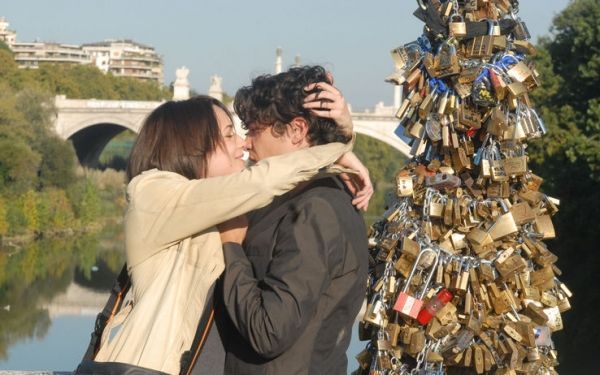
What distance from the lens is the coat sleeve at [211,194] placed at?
2014 millimetres

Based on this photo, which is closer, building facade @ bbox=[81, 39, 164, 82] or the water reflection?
the water reflection

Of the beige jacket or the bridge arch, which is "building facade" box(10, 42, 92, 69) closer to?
the bridge arch

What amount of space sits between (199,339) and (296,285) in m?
0.20

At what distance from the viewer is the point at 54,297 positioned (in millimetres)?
19234

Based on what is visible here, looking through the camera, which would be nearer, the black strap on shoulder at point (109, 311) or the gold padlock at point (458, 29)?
the black strap on shoulder at point (109, 311)

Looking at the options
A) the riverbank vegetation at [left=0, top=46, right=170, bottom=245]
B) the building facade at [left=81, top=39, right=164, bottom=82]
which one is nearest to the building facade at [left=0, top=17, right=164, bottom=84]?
the building facade at [left=81, top=39, right=164, bottom=82]

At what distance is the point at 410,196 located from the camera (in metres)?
3.43

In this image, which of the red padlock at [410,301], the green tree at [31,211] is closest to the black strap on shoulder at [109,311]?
the red padlock at [410,301]

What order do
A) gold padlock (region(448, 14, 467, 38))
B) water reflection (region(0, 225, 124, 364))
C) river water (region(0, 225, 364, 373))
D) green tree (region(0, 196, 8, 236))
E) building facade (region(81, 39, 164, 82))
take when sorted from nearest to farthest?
gold padlock (region(448, 14, 467, 38)), river water (region(0, 225, 364, 373)), water reflection (region(0, 225, 124, 364)), green tree (region(0, 196, 8, 236)), building facade (region(81, 39, 164, 82))

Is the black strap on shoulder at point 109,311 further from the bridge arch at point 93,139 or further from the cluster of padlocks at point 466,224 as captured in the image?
the bridge arch at point 93,139

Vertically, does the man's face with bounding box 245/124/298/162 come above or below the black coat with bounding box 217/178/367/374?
above

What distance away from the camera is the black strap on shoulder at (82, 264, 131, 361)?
7.02 feet

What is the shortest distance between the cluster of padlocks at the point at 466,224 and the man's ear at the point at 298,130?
123cm

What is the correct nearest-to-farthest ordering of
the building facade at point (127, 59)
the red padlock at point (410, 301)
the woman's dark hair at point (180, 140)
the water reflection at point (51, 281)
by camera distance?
1. the woman's dark hair at point (180, 140)
2. the red padlock at point (410, 301)
3. the water reflection at point (51, 281)
4. the building facade at point (127, 59)
